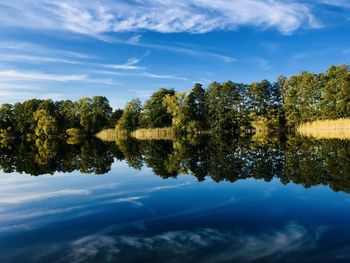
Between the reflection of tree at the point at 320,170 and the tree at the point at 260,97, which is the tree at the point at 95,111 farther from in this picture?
the reflection of tree at the point at 320,170

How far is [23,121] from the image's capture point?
99.8m

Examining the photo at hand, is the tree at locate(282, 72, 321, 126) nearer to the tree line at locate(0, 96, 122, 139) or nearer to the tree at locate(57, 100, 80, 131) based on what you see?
the tree line at locate(0, 96, 122, 139)

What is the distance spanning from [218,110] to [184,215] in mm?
74879

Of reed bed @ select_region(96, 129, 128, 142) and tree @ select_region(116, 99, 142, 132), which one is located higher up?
tree @ select_region(116, 99, 142, 132)

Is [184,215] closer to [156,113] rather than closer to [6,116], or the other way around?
[156,113]

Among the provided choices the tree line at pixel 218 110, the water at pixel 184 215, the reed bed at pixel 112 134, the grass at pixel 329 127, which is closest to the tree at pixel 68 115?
the tree line at pixel 218 110

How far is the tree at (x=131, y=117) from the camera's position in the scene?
3388 inches

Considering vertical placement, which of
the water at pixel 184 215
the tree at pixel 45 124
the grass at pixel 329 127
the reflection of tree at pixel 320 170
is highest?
the tree at pixel 45 124

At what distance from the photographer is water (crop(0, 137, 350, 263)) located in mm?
7840

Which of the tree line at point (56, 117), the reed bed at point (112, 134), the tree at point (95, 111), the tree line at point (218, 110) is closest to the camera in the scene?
the tree line at point (218, 110)

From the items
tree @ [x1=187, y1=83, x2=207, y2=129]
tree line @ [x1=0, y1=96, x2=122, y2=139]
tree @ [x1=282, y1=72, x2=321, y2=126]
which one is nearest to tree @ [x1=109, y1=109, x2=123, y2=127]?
tree line @ [x1=0, y1=96, x2=122, y2=139]

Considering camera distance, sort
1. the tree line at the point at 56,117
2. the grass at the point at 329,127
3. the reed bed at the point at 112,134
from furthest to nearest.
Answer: the tree line at the point at 56,117 < the reed bed at the point at 112,134 < the grass at the point at 329,127

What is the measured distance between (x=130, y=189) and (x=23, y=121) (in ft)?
300

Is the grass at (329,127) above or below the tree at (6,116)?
below
